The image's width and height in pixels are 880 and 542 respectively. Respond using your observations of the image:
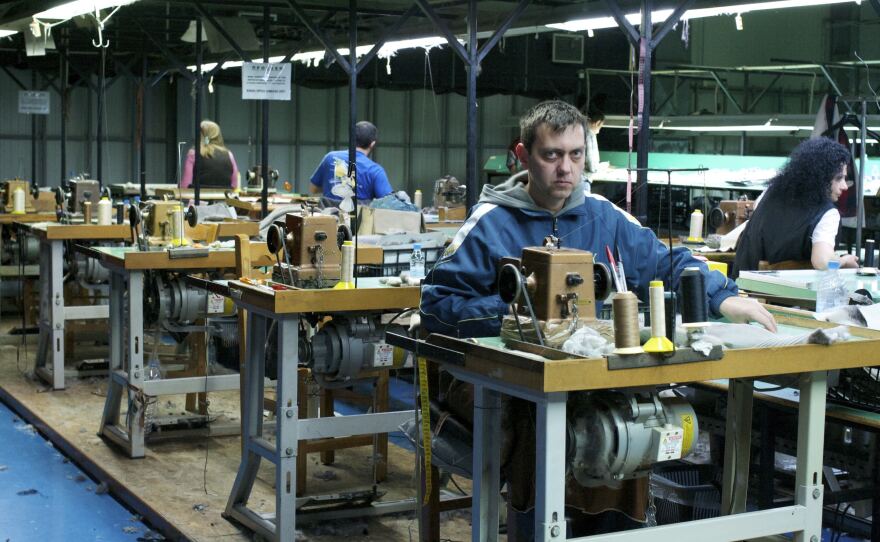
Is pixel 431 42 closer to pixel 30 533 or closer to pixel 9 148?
pixel 30 533

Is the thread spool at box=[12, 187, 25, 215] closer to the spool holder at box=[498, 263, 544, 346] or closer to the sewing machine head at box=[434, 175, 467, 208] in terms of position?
the sewing machine head at box=[434, 175, 467, 208]

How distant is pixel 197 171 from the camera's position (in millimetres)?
9094

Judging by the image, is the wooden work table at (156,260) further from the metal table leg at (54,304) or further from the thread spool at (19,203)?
the thread spool at (19,203)

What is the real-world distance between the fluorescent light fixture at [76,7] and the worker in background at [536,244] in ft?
14.6

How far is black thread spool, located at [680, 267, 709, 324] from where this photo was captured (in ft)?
8.18

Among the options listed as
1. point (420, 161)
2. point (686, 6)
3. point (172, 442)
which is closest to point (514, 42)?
point (420, 161)

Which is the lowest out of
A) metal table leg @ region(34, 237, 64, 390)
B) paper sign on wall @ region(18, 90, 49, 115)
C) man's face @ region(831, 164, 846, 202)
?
metal table leg @ region(34, 237, 64, 390)

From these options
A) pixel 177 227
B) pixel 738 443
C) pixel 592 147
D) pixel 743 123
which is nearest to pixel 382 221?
pixel 177 227

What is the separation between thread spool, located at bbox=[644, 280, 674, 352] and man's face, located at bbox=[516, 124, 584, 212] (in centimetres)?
56

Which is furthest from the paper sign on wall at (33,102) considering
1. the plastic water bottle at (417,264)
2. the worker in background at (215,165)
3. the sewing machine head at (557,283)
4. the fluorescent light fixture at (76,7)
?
the sewing machine head at (557,283)

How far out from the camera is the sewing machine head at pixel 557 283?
243 cm

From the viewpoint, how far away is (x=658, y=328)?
2.24m

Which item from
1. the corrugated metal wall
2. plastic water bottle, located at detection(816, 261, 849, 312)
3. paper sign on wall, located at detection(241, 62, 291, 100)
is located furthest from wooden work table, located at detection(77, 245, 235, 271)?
the corrugated metal wall

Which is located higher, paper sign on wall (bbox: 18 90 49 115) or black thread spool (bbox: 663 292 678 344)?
paper sign on wall (bbox: 18 90 49 115)
